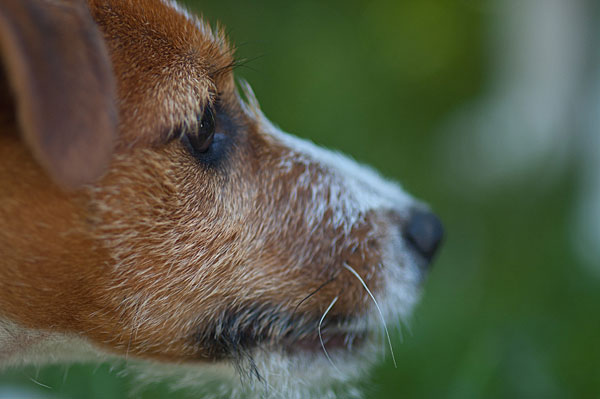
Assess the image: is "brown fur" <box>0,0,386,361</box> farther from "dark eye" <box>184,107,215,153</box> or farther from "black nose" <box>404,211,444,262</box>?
"black nose" <box>404,211,444,262</box>

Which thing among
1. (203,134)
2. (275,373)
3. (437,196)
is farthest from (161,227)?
(437,196)

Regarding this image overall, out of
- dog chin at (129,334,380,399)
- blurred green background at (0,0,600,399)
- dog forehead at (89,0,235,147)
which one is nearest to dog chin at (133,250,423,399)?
dog chin at (129,334,380,399)

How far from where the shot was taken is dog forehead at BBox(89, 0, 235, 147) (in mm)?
1509

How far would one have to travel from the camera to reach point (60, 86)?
1197 millimetres

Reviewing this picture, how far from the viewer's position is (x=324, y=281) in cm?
183

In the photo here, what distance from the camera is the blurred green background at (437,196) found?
260 cm

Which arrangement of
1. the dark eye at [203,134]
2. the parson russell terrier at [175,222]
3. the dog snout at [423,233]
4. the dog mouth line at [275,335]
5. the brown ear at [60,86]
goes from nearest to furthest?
the brown ear at [60,86] < the parson russell terrier at [175,222] < the dark eye at [203,134] < the dog mouth line at [275,335] < the dog snout at [423,233]

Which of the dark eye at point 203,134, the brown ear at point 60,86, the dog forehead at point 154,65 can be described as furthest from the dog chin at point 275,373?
the brown ear at point 60,86

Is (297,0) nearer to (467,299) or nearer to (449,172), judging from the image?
(449,172)

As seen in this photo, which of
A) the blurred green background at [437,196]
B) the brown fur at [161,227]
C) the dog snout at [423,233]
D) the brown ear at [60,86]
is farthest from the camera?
the blurred green background at [437,196]

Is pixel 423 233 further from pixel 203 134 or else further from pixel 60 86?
pixel 60 86

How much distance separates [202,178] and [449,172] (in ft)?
11.7

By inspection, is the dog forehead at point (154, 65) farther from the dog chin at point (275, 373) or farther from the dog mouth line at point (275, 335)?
the dog chin at point (275, 373)

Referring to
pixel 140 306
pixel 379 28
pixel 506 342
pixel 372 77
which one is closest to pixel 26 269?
pixel 140 306
